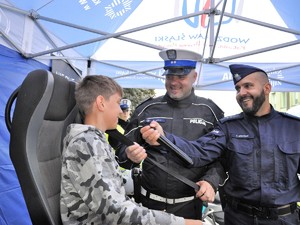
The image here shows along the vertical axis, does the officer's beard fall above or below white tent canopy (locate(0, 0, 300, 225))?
below

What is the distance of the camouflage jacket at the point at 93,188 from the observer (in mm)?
1307

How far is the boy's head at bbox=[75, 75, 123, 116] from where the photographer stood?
156 cm

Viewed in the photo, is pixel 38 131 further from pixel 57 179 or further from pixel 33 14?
pixel 33 14

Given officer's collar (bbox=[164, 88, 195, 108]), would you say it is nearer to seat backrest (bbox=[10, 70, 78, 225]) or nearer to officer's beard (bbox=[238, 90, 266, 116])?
officer's beard (bbox=[238, 90, 266, 116])

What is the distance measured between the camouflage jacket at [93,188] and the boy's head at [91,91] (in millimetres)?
166

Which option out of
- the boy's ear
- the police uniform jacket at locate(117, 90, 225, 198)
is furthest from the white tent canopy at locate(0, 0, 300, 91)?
the boy's ear

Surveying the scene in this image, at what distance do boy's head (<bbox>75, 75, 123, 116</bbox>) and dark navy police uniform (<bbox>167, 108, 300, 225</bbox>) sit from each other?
565 mm

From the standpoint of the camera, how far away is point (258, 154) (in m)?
2.00

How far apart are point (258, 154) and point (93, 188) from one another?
3.77 feet

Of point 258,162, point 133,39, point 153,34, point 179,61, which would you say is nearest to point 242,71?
point 179,61

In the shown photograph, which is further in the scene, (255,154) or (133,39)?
(133,39)

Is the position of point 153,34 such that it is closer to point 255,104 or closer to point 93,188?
point 255,104

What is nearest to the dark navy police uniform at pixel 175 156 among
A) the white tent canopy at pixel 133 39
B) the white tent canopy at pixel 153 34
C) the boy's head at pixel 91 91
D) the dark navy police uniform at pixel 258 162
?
the dark navy police uniform at pixel 258 162

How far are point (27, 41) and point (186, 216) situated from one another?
110 inches
